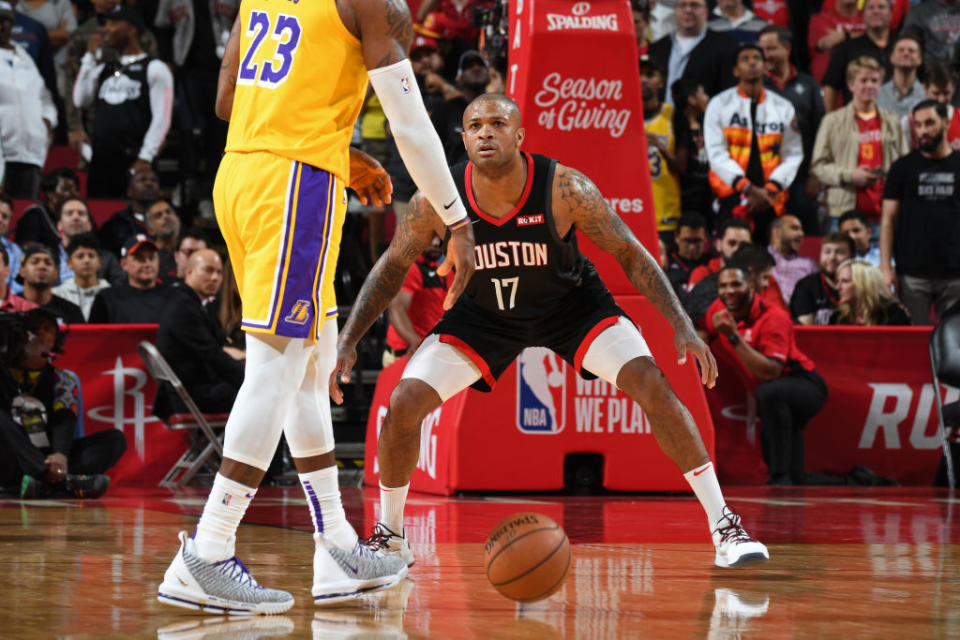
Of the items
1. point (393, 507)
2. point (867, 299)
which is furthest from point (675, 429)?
point (867, 299)

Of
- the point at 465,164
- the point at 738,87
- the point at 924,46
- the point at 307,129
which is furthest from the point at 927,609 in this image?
the point at 924,46

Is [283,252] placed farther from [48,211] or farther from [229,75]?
[48,211]

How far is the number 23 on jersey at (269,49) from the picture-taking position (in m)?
4.12

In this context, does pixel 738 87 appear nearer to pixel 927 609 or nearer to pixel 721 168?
pixel 721 168

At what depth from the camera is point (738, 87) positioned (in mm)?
12297

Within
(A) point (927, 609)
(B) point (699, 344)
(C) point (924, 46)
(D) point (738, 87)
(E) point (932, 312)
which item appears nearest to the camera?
(A) point (927, 609)

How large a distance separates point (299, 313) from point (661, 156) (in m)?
8.77

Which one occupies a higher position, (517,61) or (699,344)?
(517,61)

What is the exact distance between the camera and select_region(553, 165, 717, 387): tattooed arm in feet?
17.8

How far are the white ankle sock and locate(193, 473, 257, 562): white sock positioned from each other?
2.09 meters

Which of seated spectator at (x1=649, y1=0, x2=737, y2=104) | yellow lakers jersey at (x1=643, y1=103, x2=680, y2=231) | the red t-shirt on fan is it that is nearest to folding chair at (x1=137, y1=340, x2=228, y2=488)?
yellow lakers jersey at (x1=643, y1=103, x2=680, y2=231)

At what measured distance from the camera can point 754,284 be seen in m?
10.3

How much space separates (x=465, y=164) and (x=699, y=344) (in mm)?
1522

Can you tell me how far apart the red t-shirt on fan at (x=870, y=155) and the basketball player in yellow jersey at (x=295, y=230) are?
9191 millimetres
